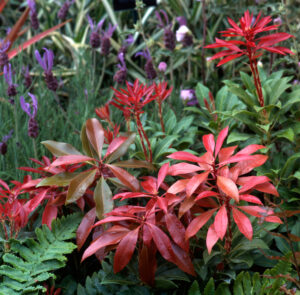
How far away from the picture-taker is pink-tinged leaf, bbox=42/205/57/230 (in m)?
0.96

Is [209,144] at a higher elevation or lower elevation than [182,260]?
higher

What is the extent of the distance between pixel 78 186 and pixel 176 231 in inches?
8.9

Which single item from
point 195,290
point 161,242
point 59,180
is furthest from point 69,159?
point 195,290

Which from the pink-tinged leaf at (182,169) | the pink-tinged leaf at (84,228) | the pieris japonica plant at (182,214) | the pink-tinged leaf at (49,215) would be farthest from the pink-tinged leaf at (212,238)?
the pink-tinged leaf at (49,215)

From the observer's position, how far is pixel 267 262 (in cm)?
95

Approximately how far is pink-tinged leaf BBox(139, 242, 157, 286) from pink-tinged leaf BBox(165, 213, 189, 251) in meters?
0.06

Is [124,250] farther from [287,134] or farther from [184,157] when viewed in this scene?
[287,134]

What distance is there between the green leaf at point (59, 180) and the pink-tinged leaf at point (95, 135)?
0.08m

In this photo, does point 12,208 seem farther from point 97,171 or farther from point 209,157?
point 209,157

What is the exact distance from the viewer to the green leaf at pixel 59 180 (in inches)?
35.7

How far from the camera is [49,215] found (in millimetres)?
967

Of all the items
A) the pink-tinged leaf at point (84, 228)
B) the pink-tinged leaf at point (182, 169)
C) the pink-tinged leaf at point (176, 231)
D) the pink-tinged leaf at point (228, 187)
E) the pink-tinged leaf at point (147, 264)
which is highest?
the pink-tinged leaf at point (228, 187)

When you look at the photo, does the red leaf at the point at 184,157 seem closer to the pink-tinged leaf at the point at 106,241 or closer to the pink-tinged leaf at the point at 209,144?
the pink-tinged leaf at the point at 209,144

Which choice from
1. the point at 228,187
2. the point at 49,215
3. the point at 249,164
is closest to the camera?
the point at 228,187
